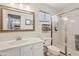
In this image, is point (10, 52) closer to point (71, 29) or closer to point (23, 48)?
point (23, 48)

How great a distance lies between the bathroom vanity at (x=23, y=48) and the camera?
4.31 ft

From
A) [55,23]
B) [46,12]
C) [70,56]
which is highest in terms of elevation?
[46,12]

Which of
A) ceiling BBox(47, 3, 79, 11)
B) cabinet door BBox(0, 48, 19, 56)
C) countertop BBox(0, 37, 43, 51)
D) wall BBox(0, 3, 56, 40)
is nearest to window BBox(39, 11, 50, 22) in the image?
wall BBox(0, 3, 56, 40)

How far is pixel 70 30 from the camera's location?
4.92ft

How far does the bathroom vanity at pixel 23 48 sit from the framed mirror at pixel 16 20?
18cm

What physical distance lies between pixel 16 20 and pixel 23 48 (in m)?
0.41

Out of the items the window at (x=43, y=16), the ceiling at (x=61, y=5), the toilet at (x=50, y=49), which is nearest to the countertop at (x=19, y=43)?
the toilet at (x=50, y=49)

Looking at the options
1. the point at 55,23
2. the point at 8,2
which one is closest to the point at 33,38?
the point at 55,23

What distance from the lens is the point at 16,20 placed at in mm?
1414

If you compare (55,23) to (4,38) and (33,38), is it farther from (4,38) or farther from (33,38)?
(4,38)

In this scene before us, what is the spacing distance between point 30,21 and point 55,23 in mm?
378

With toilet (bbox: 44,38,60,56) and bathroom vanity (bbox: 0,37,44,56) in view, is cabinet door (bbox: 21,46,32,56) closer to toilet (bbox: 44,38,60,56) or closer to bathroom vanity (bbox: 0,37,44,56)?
bathroom vanity (bbox: 0,37,44,56)

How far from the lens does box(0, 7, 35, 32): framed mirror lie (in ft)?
4.40

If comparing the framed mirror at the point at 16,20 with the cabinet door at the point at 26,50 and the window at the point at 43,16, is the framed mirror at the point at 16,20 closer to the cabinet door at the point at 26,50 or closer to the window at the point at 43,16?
the window at the point at 43,16
